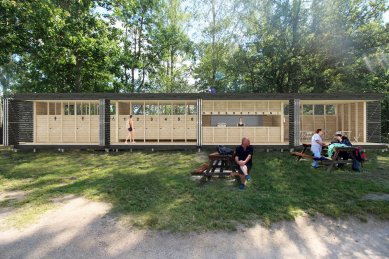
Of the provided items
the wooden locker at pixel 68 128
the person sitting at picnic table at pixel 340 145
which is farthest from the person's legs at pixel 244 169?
the wooden locker at pixel 68 128

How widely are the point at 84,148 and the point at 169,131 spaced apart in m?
4.29

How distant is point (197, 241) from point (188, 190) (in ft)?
8.51

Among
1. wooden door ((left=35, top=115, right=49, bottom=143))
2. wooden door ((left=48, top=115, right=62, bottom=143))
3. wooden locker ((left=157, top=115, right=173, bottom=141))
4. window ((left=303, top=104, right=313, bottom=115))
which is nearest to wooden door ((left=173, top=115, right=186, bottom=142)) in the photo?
wooden locker ((left=157, top=115, right=173, bottom=141))

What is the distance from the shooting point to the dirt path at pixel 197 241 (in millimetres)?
3893

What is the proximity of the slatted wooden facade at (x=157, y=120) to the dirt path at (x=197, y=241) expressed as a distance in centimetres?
874

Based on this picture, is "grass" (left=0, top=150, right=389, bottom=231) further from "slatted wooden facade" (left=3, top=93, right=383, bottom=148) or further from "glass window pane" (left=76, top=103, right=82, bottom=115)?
"glass window pane" (left=76, top=103, right=82, bottom=115)

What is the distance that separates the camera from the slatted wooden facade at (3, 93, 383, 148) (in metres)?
13.4

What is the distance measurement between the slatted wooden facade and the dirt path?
8.74 meters

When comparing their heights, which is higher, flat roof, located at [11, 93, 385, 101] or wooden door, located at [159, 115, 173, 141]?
flat roof, located at [11, 93, 385, 101]

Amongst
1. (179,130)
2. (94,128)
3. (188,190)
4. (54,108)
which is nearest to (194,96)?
(179,130)

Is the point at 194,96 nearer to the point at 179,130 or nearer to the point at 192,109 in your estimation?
the point at 179,130

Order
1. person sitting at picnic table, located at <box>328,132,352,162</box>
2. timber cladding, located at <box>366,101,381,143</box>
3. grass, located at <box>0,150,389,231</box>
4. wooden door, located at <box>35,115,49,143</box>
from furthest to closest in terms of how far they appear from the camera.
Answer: wooden door, located at <box>35,115,49,143</box> → timber cladding, located at <box>366,101,381,143</box> → person sitting at picnic table, located at <box>328,132,352,162</box> → grass, located at <box>0,150,389,231</box>

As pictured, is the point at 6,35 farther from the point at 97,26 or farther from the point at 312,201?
the point at 312,201

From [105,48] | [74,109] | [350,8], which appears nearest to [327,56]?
[350,8]
